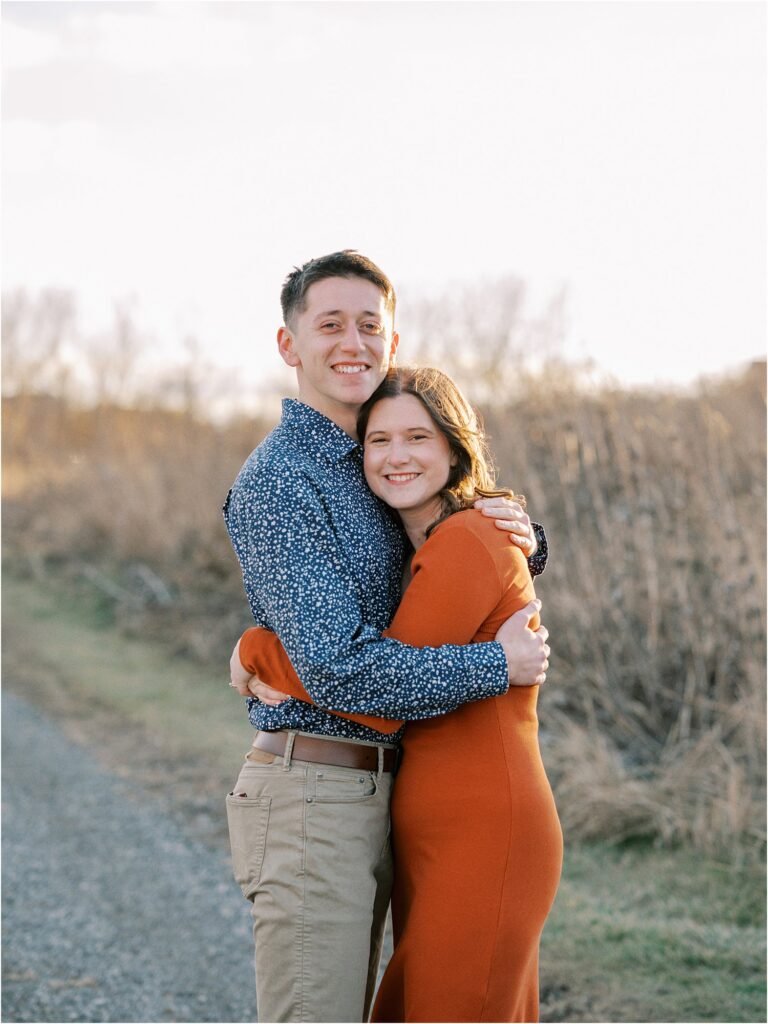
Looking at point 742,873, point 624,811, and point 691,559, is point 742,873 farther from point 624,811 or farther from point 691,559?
point 691,559

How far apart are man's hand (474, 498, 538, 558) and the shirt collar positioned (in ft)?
1.24

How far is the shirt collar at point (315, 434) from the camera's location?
2555 mm

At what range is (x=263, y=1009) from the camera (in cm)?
241

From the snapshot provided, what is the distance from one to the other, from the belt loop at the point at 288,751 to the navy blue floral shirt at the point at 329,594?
0.02m

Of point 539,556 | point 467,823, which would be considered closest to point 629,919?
point 539,556

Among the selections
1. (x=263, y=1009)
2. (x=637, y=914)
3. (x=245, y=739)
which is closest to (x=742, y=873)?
(x=637, y=914)

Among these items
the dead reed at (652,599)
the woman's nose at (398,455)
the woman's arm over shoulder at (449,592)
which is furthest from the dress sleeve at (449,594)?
the dead reed at (652,599)

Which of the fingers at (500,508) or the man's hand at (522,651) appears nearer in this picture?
the man's hand at (522,651)

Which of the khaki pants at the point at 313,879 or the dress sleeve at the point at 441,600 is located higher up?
the dress sleeve at the point at 441,600

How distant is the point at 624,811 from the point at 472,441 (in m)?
3.62

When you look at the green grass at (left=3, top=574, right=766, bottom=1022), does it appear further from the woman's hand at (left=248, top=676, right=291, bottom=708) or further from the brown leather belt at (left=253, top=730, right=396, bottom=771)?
the woman's hand at (left=248, top=676, right=291, bottom=708)

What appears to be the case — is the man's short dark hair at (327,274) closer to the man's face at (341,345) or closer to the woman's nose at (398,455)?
the man's face at (341,345)

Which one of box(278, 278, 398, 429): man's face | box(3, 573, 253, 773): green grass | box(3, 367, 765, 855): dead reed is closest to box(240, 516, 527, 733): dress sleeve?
box(278, 278, 398, 429): man's face

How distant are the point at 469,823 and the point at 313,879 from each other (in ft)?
1.29
